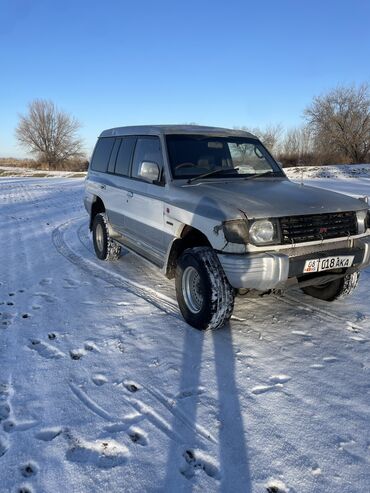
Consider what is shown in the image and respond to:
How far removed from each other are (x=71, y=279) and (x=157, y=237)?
1736 mm

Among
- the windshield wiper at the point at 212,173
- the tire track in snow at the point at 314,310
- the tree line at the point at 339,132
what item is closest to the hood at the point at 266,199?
the windshield wiper at the point at 212,173

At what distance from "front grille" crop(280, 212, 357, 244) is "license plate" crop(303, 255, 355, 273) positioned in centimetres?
21

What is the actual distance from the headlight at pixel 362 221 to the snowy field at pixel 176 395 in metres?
1.00

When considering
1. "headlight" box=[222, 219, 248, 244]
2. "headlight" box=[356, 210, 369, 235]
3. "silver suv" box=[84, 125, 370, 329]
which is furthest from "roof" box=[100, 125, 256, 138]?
"headlight" box=[356, 210, 369, 235]

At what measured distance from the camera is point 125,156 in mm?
5922

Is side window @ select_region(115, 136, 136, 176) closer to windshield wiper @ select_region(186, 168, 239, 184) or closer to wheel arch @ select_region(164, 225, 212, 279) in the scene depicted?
windshield wiper @ select_region(186, 168, 239, 184)

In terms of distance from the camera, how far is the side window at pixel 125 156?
5771 millimetres

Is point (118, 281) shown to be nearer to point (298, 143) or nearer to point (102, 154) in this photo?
point (102, 154)

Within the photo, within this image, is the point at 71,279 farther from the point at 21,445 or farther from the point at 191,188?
the point at 21,445

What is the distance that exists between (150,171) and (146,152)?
623 millimetres

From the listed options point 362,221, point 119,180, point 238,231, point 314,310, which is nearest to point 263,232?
point 238,231

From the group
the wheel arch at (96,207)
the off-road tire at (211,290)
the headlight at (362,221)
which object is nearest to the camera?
the off-road tire at (211,290)

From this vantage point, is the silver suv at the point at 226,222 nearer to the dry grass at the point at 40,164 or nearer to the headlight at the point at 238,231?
the headlight at the point at 238,231

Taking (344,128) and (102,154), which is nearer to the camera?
(102,154)
